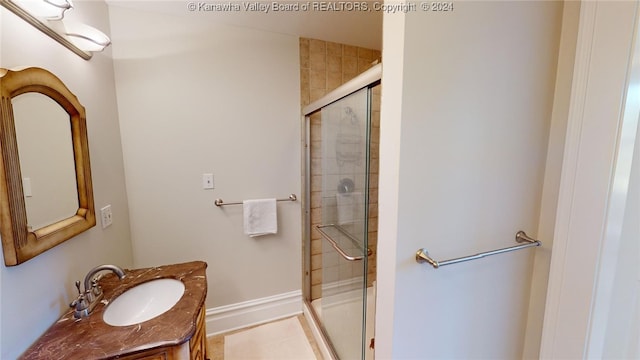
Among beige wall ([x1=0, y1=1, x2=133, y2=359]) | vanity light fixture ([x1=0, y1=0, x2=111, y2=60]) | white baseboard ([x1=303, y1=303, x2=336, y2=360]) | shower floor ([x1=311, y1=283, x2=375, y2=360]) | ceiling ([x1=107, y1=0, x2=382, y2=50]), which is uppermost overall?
ceiling ([x1=107, y1=0, x2=382, y2=50])

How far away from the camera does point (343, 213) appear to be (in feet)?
5.44

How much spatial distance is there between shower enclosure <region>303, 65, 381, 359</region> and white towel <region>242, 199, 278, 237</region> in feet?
0.93

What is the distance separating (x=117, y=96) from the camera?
1.57 meters

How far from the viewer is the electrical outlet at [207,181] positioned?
5.89 ft

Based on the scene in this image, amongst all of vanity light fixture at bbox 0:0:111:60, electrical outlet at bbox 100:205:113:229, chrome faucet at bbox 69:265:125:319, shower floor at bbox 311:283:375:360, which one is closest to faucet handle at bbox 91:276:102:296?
chrome faucet at bbox 69:265:125:319

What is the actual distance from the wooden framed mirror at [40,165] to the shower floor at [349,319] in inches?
56.7

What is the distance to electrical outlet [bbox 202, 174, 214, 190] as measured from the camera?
179 centimetres

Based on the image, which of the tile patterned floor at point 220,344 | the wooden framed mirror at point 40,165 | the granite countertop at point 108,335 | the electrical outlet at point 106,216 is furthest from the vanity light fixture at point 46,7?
the tile patterned floor at point 220,344

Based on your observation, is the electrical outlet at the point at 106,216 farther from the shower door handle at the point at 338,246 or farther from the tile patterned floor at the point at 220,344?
the shower door handle at the point at 338,246

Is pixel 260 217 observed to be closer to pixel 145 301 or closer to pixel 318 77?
pixel 145 301

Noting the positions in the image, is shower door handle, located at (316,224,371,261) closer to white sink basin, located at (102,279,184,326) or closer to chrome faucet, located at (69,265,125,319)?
white sink basin, located at (102,279,184,326)

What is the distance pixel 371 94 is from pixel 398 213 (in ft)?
2.20

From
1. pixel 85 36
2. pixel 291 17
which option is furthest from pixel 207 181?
pixel 291 17

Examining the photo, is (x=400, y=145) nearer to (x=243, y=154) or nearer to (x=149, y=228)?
(x=243, y=154)
